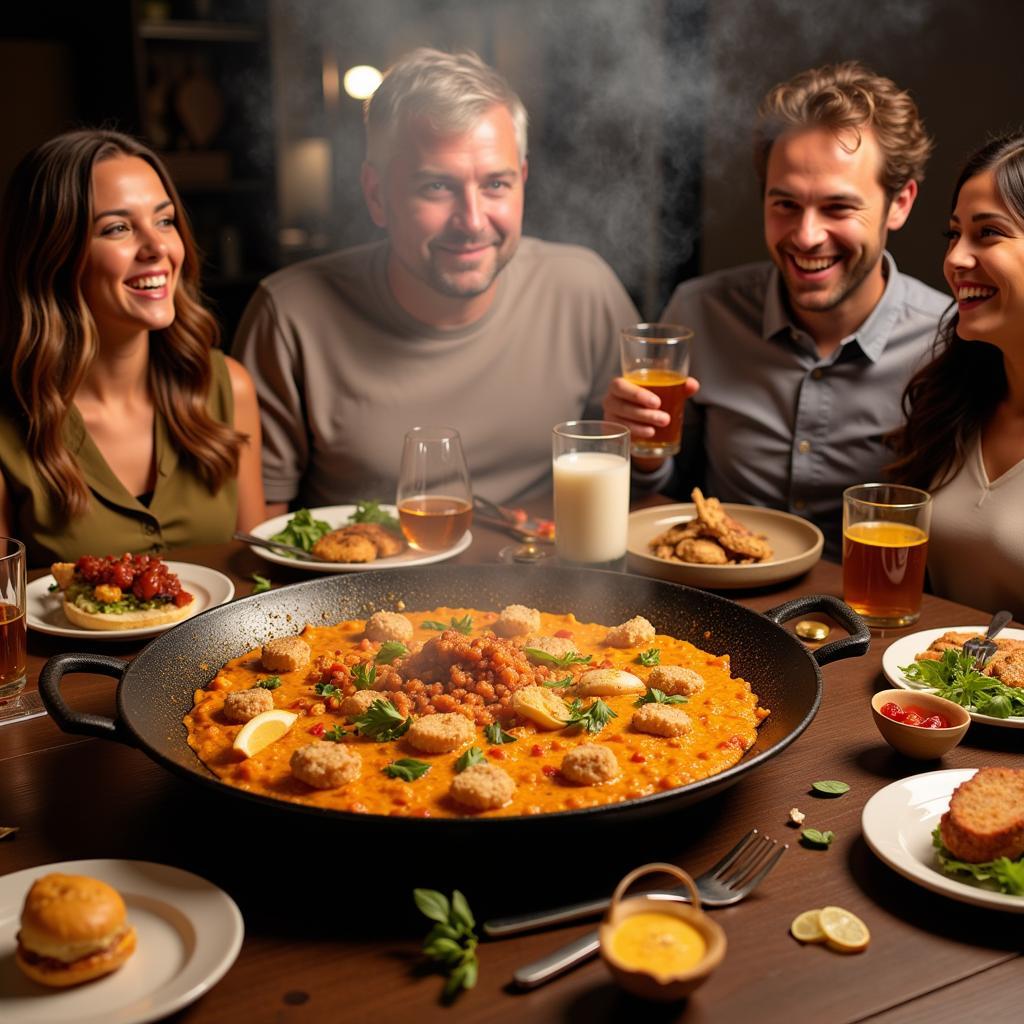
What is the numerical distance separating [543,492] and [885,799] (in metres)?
2.22

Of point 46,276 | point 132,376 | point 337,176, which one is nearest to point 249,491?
point 132,376

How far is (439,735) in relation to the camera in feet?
5.27

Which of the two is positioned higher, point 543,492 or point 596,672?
point 596,672

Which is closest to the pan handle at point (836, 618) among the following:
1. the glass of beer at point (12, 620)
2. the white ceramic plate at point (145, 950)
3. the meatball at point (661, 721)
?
the meatball at point (661, 721)

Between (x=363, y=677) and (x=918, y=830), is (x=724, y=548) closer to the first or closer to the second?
(x=363, y=677)

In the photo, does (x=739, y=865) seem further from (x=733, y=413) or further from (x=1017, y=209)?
(x=733, y=413)

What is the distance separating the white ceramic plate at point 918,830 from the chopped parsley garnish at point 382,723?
64cm

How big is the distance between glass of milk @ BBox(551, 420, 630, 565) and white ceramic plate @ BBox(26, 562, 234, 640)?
692 millimetres

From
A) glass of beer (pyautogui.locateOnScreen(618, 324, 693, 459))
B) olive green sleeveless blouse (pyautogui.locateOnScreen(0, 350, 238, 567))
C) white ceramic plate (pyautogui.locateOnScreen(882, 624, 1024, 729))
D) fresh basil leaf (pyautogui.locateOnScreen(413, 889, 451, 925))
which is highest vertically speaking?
glass of beer (pyautogui.locateOnScreen(618, 324, 693, 459))

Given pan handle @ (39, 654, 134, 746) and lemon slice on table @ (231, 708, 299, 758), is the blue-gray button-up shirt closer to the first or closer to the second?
lemon slice on table @ (231, 708, 299, 758)

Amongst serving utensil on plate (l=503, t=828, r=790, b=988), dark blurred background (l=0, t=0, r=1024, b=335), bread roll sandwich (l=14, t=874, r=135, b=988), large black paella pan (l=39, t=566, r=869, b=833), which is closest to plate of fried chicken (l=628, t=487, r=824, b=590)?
large black paella pan (l=39, t=566, r=869, b=833)

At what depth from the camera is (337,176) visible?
6891 millimetres

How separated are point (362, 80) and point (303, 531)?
4387mm

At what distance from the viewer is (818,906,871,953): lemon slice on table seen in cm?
126
